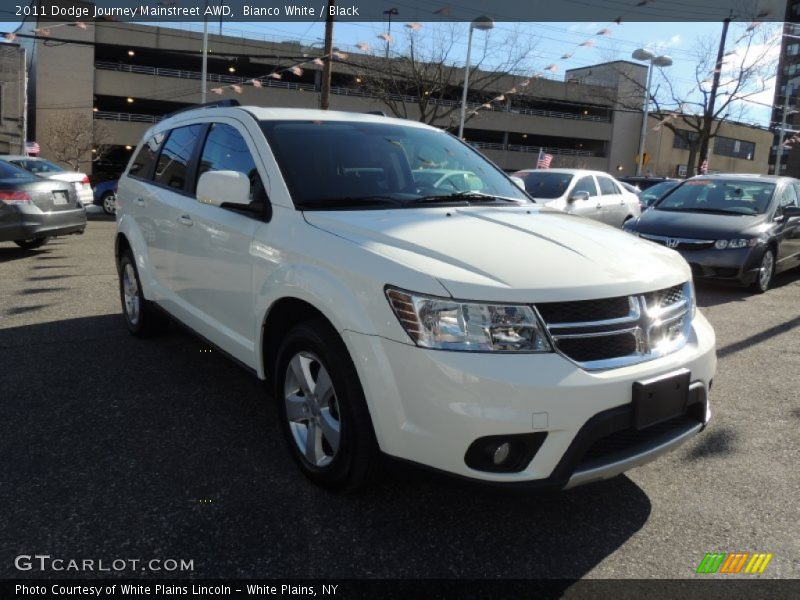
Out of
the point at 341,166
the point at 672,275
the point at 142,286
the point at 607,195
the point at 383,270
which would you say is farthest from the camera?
the point at 607,195

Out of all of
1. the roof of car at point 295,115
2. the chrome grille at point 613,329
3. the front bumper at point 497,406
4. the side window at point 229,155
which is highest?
the roof of car at point 295,115

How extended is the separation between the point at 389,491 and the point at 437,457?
2.29 feet

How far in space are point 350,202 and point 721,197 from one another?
7.72 m

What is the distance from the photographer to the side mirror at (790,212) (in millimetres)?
8602

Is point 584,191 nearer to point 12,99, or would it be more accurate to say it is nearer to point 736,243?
point 736,243

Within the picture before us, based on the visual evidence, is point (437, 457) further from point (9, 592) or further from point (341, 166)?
point (341, 166)

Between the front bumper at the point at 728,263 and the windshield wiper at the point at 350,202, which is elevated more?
the windshield wiper at the point at 350,202

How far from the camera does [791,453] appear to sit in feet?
11.6

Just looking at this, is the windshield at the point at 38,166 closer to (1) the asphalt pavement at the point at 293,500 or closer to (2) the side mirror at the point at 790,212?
(1) the asphalt pavement at the point at 293,500

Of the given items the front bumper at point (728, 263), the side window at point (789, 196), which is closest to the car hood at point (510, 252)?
the front bumper at point (728, 263)

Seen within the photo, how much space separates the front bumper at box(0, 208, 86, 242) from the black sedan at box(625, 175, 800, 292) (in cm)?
838

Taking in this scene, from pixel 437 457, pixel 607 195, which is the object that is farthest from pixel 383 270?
pixel 607 195

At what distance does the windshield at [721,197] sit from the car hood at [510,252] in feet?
21.5

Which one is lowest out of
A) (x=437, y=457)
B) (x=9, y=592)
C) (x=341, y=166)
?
(x=9, y=592)
